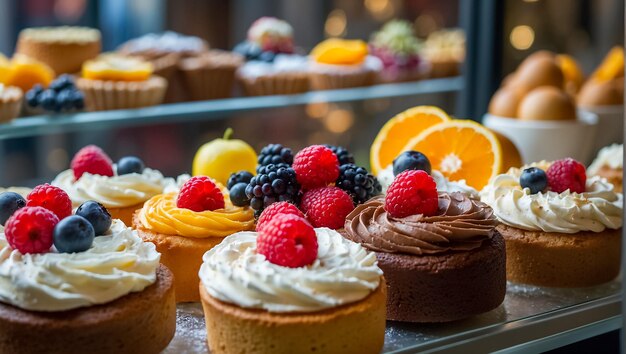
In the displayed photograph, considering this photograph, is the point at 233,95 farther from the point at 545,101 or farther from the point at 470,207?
the point at 470,207

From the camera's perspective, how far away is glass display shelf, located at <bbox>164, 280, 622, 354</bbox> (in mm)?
1733

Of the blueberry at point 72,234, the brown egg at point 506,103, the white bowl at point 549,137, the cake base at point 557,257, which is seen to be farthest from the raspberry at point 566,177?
the blueberry at point 72,234

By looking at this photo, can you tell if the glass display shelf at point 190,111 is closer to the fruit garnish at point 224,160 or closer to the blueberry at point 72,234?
the fruit garnish at point 224,160

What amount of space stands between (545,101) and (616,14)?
2378 millimetres

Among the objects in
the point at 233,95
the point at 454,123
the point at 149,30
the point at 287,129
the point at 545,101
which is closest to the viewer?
the point at 454,123

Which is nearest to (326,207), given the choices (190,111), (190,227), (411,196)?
(411,196)

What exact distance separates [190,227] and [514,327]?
2.44 feet

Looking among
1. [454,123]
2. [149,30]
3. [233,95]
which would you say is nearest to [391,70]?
[233,95]

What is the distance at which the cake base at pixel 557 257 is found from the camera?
6.85 ft

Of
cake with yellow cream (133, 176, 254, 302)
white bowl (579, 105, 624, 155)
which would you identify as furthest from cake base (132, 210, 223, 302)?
white bowl (579, 105, 624, 155)

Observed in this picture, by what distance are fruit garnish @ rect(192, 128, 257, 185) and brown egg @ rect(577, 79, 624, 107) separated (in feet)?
5.20

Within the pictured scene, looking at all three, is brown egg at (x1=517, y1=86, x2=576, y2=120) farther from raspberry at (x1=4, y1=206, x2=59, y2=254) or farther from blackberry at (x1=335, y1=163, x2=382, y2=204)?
raspberry at (x1=4, y1=206, x2=59, y2=254)

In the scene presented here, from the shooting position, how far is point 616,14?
16.7 feet

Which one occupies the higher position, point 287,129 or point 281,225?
point 281,225
